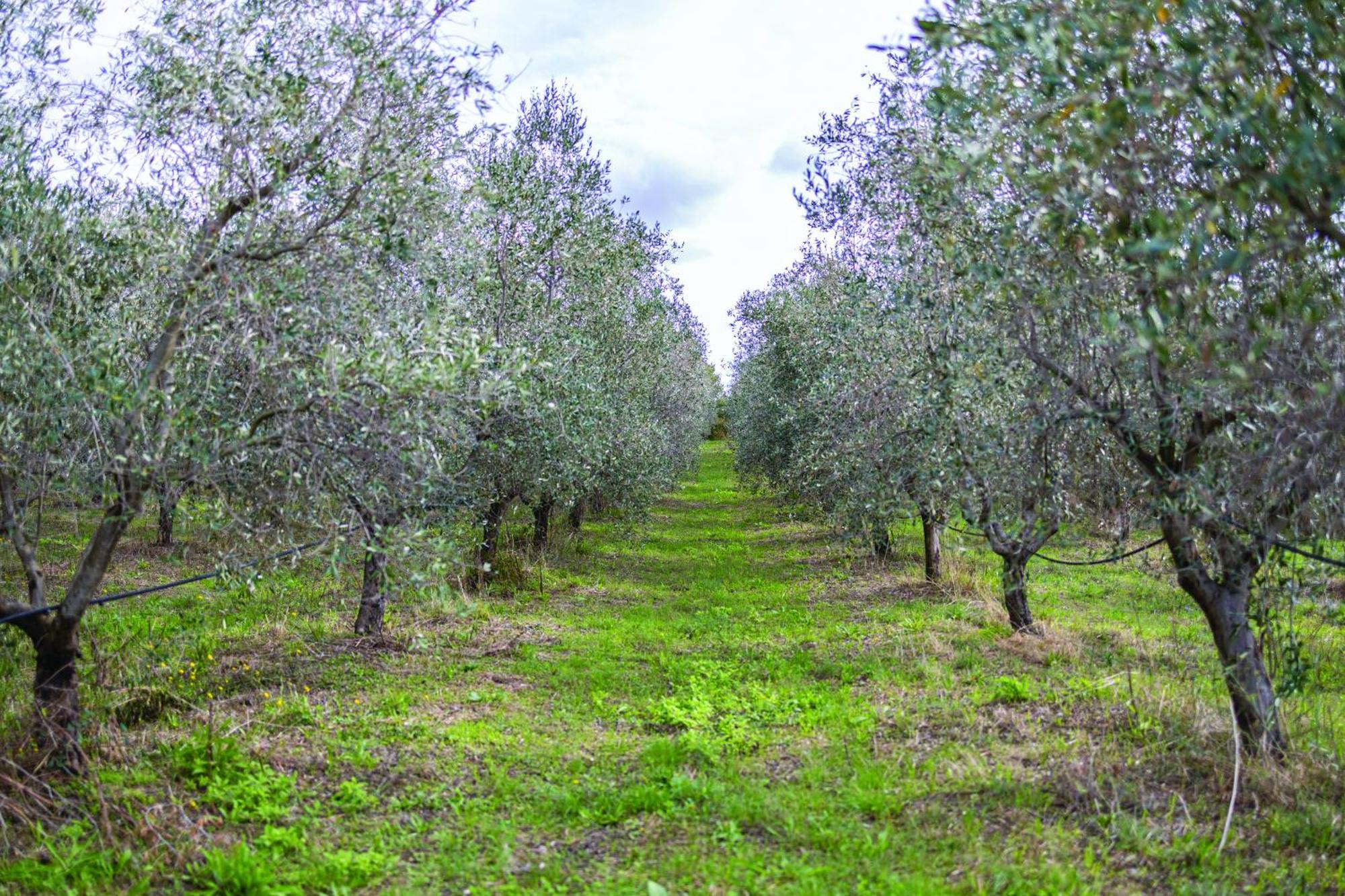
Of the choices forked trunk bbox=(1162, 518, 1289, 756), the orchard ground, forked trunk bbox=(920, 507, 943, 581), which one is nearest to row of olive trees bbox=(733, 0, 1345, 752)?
forked trunk bbox=(1162, 518, 1289, 756)

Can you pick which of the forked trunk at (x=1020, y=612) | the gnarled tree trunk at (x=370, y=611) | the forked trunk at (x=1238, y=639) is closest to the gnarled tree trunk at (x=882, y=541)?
the forked trunk at (x=1020, y=612)

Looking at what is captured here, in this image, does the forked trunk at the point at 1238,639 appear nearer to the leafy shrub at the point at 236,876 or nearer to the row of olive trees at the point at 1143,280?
the row of olive trees at the point at 1143,280

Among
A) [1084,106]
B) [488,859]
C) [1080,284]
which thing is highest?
[1084,106]

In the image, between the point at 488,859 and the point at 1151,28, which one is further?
the point at 488,859

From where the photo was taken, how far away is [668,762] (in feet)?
29.0

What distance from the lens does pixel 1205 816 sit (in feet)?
23.9

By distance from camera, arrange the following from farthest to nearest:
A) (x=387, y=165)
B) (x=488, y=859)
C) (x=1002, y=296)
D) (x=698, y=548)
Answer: (x=698, y=548)
(x=387, y=165)
(x=1002, y=296)
(x=488, y=859)

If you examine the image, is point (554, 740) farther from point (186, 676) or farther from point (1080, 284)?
point (1080, 284)

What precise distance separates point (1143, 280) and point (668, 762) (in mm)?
5809

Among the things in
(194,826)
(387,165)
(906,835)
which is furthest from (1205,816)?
(387,165)

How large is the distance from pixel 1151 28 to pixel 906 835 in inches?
226

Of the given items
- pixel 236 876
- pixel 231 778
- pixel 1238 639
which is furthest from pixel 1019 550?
pixel 236 876

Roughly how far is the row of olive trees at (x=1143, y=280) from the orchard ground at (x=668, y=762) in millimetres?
1105

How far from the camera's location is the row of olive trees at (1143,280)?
507 cm
